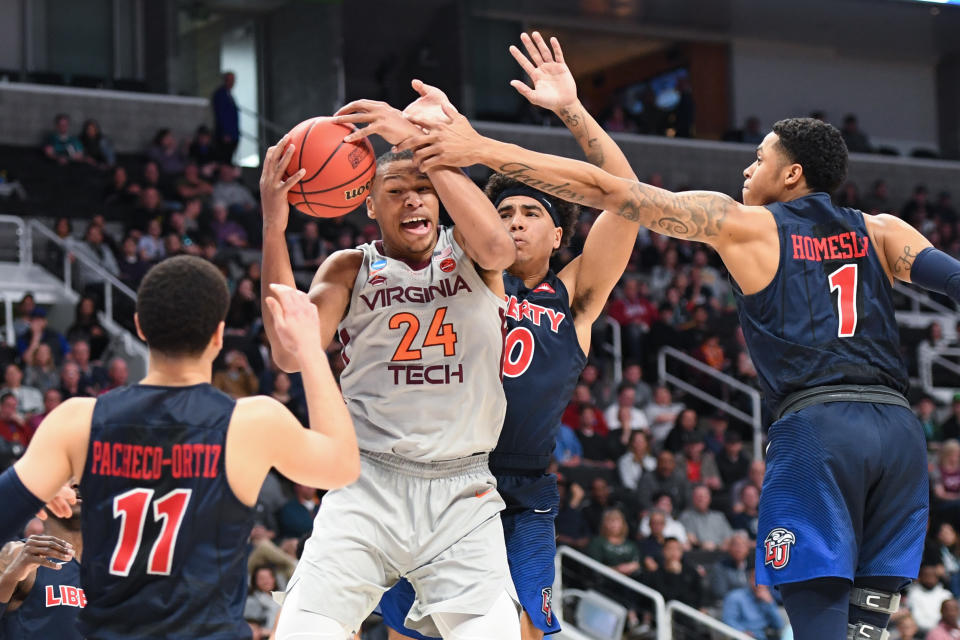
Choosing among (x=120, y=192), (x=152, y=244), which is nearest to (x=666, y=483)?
(x=152, y=244)

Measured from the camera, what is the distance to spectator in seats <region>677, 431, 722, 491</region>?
13997 mm

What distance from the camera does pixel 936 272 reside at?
4316 millimetres

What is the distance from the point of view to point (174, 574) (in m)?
3.25

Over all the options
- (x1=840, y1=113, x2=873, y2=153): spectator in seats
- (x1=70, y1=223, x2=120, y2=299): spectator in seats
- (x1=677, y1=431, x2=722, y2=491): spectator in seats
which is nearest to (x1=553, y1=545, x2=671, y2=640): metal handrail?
(x1=677, y1=431, x2=722, y2=491): spectator in seats

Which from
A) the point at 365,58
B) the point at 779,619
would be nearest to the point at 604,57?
the point at 365,58

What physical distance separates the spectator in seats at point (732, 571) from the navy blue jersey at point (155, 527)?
957cm

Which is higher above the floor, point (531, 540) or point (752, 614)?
point (531, 540)

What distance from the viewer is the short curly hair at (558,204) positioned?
532cm

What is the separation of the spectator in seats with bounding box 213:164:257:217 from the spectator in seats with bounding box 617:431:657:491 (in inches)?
264

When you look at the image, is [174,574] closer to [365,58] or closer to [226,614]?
[226,614]

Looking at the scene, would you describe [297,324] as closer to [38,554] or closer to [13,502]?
[13,502]

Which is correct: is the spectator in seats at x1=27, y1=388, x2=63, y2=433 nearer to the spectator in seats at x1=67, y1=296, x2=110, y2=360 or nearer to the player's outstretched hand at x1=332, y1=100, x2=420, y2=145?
the spectator in seats at x1=67, y1=296, x2=110, y2=360

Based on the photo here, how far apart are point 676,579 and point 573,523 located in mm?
1108

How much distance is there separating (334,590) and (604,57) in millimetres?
24689
